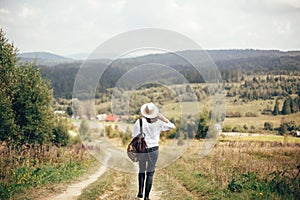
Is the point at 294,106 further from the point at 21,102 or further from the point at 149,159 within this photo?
the point at 149,159

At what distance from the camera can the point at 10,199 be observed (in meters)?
8.90

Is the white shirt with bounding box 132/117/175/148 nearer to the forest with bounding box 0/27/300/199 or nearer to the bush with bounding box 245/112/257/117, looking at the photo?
the forest with bounding box 0/27/300/199

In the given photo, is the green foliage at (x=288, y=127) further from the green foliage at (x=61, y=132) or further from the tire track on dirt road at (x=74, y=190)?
the green foliage at (x=61, y=132)

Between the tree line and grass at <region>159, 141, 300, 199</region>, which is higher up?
the tree line

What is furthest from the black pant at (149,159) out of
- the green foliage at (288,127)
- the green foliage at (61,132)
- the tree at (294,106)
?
the tree at (294,106)

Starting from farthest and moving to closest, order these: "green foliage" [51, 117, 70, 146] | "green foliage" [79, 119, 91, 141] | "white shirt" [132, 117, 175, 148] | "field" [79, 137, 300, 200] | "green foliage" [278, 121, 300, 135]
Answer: "green foliage" [51, 117, 70, 146] < "green foliage" [278, 121, 300, 135] < "green foliage" [79, 119, 91, 141] < "field" [79, 137, 300, 200] < "white shirt" [132, 117, 175, 148]

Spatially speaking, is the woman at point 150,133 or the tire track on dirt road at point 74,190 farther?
the tire track on dirt road at point 74,190

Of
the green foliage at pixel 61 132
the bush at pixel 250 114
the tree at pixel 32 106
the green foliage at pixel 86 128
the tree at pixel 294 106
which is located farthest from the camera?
the bush at pixel 250 114

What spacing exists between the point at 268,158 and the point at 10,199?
29.7 ft

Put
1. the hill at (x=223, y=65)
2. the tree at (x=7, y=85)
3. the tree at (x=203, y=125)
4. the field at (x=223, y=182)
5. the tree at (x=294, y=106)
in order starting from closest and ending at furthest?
the field at (x=223, y=182), the hill at (x=223, y=65), the tree at (x=7, y=85), the tree at (x=203, y=125), the tree at (x=294, y=106)

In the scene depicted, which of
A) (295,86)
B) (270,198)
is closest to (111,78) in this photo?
(270,198)

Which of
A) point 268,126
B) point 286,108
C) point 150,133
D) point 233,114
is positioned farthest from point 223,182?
point 233,114

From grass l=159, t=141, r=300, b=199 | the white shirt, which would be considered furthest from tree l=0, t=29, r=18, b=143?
the white shirt

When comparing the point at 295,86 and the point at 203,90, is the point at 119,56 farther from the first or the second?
the point at 295,86
